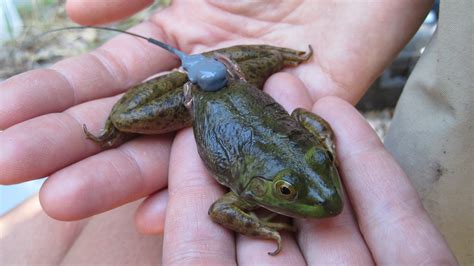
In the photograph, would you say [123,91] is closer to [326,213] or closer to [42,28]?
[326,213]

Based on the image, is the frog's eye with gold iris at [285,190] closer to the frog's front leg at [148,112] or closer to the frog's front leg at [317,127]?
the frog's front leg at [317,127]

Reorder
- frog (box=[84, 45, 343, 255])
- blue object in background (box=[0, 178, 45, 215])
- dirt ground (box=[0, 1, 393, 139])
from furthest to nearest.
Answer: dirt ground (box=[0, 1, 393, 139])
blue object in background (box=[0, 178, 45, 215])
frog (box=[84, 45, 343, 255])

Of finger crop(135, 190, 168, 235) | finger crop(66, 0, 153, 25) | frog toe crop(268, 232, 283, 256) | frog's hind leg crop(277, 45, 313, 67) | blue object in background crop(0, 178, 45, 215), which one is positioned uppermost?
finger crop(66, 0, 153, 25)

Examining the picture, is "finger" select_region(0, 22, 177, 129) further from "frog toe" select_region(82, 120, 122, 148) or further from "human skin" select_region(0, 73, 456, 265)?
"human skin" select_region(0, 73, 456, 265)

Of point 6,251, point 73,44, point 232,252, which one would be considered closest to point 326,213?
point 232,252

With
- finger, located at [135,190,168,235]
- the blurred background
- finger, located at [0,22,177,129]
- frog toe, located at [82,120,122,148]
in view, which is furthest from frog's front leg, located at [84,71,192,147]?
the blurred background
